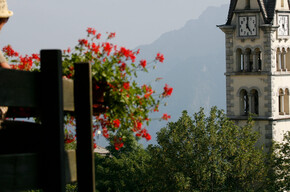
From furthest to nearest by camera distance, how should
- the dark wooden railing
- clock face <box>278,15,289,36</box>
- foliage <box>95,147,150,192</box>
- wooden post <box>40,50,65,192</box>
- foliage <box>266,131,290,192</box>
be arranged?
clock face <box>278,15,289,36</box> < foliage <box>95,147,150,192</box> < foliage <box>266,131,290,192</box> < wooden post <box>40,50,65,192</box> < the dark wooden railing

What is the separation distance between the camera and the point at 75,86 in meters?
6.35

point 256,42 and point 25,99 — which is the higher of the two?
point 256,42

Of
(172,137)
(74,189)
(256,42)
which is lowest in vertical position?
(74,189)

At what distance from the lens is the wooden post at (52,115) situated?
6.05m

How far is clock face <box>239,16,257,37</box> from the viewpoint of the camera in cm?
6662

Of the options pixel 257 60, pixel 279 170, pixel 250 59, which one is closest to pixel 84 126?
pixel 279 170

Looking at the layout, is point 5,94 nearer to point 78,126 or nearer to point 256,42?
point 78,126

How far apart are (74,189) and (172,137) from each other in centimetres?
1437

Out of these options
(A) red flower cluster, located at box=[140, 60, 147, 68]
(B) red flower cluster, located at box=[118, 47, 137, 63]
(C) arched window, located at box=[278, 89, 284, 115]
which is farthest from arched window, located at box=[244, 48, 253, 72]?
(B) red flower cluster, located at box=[118, 47, 137, 63]

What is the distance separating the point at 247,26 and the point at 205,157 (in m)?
17.8

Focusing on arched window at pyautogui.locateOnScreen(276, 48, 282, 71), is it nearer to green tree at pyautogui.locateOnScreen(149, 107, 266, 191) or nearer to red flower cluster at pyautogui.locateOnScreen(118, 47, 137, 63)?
green tree at pyautogui.locateOnScreen(149, 107, 266, 191)

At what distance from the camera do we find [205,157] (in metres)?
52.5

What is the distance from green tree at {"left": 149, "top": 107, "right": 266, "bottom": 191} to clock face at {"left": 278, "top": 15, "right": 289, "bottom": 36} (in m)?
15.8

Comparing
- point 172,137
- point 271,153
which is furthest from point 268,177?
point 172,137
